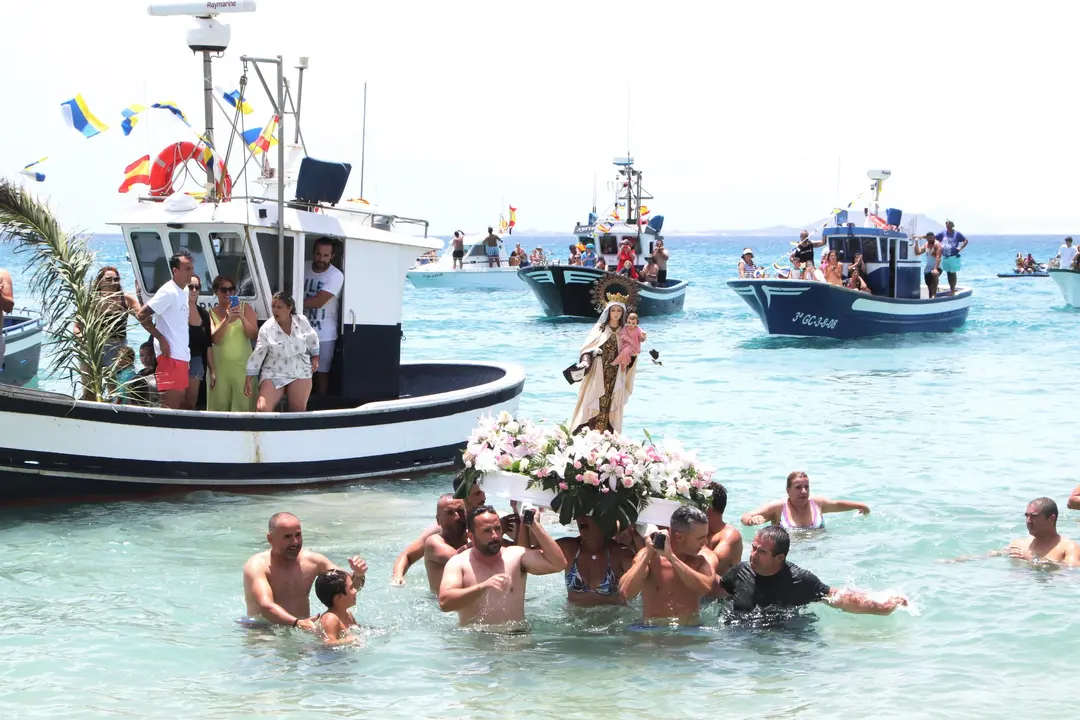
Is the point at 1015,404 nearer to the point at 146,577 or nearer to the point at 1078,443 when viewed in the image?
the point at 1078,443

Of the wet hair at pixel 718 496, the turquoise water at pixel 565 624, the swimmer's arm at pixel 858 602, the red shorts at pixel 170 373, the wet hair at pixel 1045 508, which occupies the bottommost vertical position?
the turquoise water at pixel 565 624

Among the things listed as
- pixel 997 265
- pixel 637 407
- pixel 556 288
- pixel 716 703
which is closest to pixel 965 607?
pixel 716 703

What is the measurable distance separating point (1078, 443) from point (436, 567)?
10704 mm

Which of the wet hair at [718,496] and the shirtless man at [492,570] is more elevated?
the wet hair at [718,496]

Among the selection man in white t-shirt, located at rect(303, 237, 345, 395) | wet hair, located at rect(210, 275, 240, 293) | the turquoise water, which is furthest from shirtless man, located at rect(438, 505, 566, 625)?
man in white t-shirt, located at rect(303, 237, 345, 395)

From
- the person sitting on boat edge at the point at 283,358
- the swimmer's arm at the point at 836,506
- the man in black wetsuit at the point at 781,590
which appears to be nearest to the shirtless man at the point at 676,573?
the man in black wetsuit at the point at 781,590

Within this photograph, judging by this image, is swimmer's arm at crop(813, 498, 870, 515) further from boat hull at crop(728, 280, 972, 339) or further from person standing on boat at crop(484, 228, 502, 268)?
person standing on boat at crop(484, 228, 502, 268)

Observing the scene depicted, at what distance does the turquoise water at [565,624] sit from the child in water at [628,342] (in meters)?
1.89

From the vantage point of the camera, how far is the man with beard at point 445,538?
8.05 meters

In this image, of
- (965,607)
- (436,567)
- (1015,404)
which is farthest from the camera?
(1015,404)

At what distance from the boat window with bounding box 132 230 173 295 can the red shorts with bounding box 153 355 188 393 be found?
1.14 meters

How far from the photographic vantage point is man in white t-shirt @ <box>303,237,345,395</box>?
11961mm

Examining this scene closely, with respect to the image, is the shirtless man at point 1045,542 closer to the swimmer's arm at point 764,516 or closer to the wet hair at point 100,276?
the swimmer's arm at point 764,516

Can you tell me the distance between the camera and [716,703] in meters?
6.87
